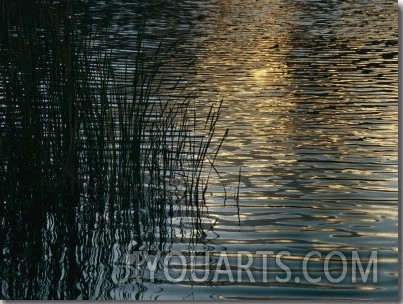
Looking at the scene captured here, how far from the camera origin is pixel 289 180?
654 cm

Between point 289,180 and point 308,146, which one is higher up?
point 289,180

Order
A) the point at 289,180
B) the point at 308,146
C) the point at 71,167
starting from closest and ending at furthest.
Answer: the point at 71,167 < the point at 289,180 < the point at 308,146

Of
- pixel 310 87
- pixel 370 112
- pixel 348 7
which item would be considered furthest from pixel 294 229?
pixel 348 7

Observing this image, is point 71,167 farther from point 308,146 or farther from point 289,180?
point 308,146

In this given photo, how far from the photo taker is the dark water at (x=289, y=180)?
4715 mm

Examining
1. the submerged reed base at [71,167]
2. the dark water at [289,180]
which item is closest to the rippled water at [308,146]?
the dark water at [289,180]

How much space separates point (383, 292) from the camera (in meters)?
4.61

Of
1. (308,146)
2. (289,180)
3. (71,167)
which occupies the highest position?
(71,167)

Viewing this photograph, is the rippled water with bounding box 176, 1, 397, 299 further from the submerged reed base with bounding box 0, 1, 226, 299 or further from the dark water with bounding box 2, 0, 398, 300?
the submerged reed base with bounding box 0, 1, 226, 299

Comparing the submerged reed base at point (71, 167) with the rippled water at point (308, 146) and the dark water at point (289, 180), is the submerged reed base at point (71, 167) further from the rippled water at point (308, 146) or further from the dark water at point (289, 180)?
the rippled water at point (308, 146)

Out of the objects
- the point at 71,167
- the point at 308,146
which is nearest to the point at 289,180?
the point at 308,146

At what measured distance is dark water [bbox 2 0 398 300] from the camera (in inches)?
186

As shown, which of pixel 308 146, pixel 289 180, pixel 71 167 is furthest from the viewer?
pixel 308 146

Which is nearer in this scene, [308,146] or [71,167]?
[71,167]
